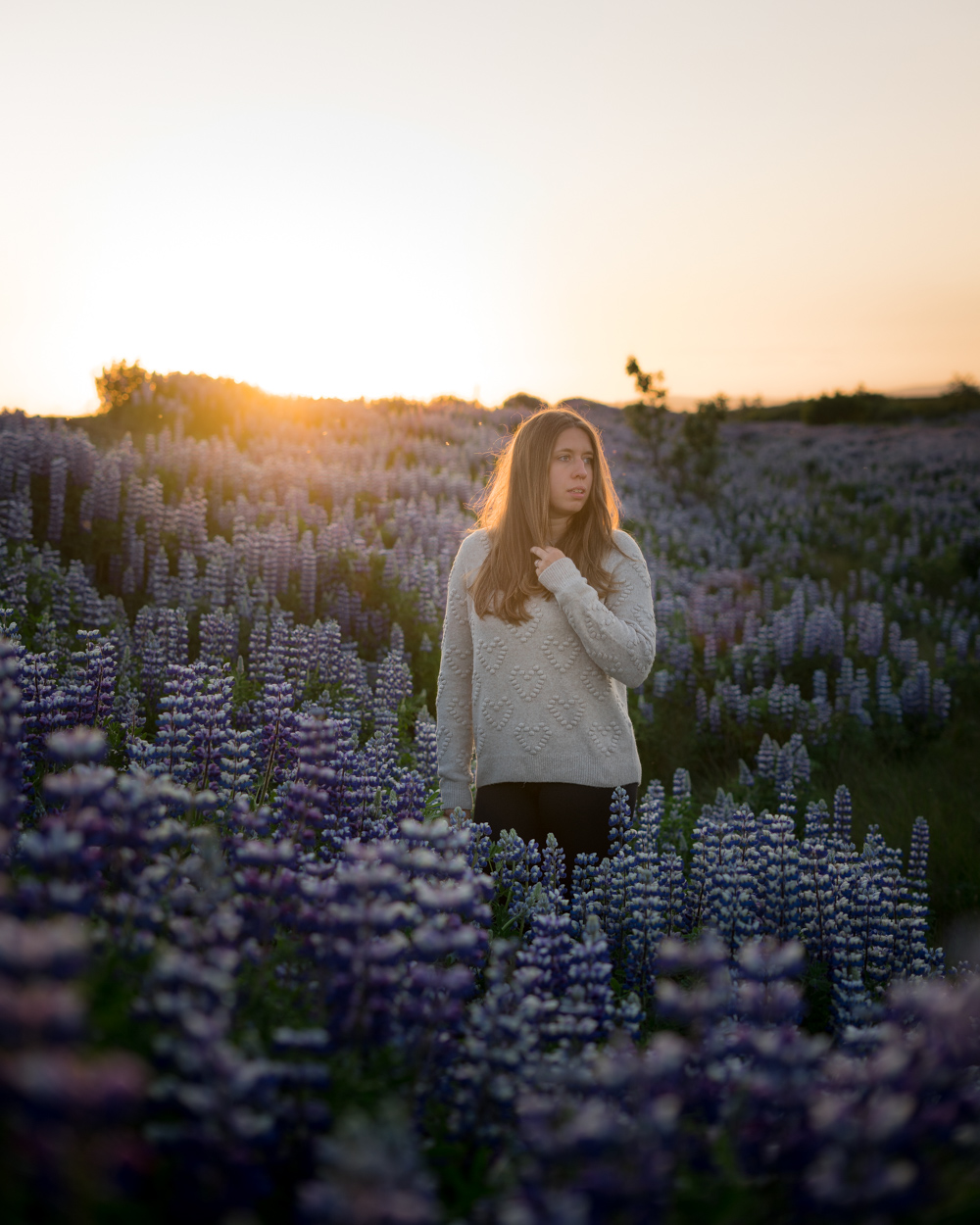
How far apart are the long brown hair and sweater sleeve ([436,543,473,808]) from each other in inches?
7.3

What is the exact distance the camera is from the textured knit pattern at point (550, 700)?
4.63 metres

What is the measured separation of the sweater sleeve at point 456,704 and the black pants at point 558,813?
166mm

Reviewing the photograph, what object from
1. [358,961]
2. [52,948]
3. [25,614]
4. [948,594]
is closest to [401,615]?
[25,614]

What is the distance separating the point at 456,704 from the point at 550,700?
1.84ft

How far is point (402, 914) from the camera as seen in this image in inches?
84.8

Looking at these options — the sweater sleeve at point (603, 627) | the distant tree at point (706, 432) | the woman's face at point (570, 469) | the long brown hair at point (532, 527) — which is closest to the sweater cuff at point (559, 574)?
the sweater sleeve at point (603, 627)

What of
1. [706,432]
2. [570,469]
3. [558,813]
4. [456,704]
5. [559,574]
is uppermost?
[706,432]

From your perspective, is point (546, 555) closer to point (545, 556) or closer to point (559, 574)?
point (545, 556)

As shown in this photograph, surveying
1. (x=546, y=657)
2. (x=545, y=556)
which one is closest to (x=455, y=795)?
(x=546, y=657)

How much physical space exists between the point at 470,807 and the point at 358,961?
305 cm

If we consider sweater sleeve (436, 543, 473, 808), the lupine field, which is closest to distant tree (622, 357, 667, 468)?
the lupine field

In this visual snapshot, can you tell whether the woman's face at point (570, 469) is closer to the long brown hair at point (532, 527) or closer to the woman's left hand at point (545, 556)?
the long brown hair at point (532, 527)

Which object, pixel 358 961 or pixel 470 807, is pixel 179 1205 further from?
pixel 470 807

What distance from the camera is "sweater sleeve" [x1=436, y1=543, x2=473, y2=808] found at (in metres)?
4.81
